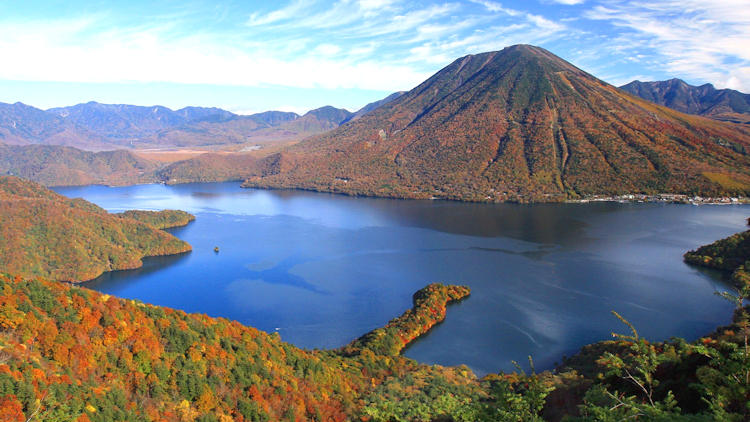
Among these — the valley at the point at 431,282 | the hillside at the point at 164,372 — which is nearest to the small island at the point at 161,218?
the valley at the point at 431,282

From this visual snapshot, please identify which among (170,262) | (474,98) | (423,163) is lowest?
(170,262)

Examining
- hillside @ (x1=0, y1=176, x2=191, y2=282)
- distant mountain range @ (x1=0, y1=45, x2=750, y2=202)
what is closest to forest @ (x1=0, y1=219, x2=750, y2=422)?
hillside @ (x1=0, y1=176, x2=191, y2=282)

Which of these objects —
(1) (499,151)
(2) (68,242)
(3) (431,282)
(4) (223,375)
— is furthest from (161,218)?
(1) (499,151)

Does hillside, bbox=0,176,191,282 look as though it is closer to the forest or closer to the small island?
the small island

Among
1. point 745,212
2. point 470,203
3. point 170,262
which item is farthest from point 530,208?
point 170,262

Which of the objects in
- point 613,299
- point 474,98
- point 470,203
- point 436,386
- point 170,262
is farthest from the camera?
point 474,98

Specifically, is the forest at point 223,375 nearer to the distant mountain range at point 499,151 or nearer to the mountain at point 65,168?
the distant mountain range at point 499,151

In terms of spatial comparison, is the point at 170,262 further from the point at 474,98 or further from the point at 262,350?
the point at 474,98
